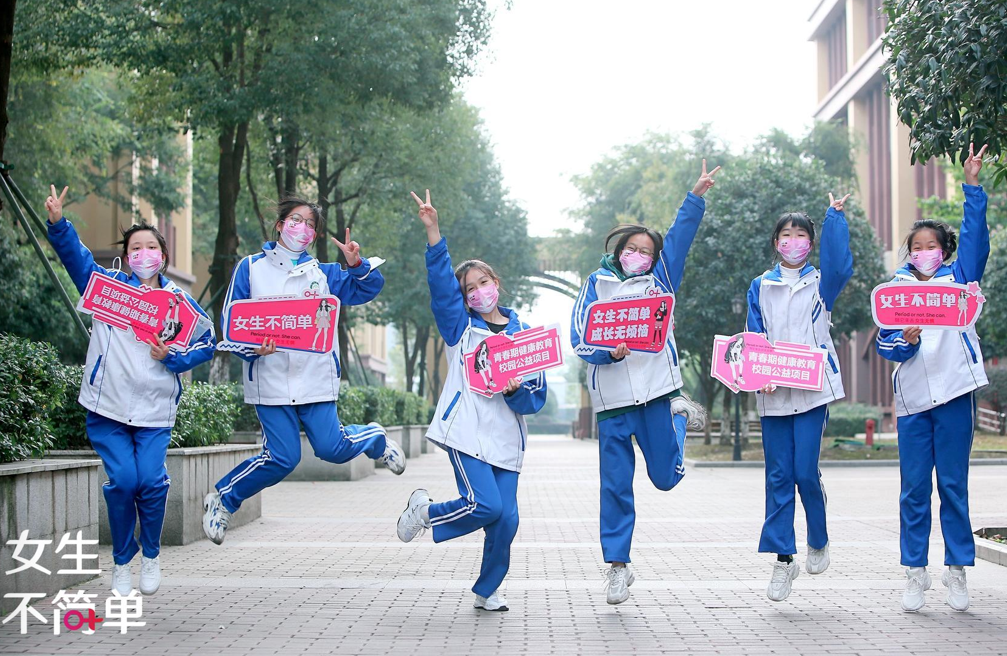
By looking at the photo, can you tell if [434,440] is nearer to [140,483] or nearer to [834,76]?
[140,483]

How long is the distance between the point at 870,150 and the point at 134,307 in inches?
2396

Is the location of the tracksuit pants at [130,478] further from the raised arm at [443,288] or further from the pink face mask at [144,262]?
the raised arm at [443,288]

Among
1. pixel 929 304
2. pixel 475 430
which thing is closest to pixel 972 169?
pixel 929 304

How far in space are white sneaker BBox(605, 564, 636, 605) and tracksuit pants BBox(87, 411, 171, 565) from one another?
2.48m

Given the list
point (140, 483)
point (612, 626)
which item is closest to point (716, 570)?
point (612, 626)

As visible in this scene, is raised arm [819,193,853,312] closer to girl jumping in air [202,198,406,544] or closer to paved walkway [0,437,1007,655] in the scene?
paved walkway [0,437,1007,655]

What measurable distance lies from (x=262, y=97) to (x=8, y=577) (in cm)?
1365

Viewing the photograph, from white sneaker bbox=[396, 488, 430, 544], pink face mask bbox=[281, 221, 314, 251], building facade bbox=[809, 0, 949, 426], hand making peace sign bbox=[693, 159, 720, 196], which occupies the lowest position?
white sneaker bbox=[396, 488, 430, 544]

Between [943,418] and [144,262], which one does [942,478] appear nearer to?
[943,418]

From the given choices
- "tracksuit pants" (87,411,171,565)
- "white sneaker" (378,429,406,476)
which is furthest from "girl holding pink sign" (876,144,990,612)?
"tracksuit pants" (87,411,171,565)

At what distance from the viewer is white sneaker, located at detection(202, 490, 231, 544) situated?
272 inches

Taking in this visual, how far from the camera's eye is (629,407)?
22.7 ft

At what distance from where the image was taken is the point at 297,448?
7.14m

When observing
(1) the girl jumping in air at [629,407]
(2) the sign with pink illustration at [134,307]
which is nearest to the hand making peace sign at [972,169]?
(1) the girl jumping in air at [629,407]
